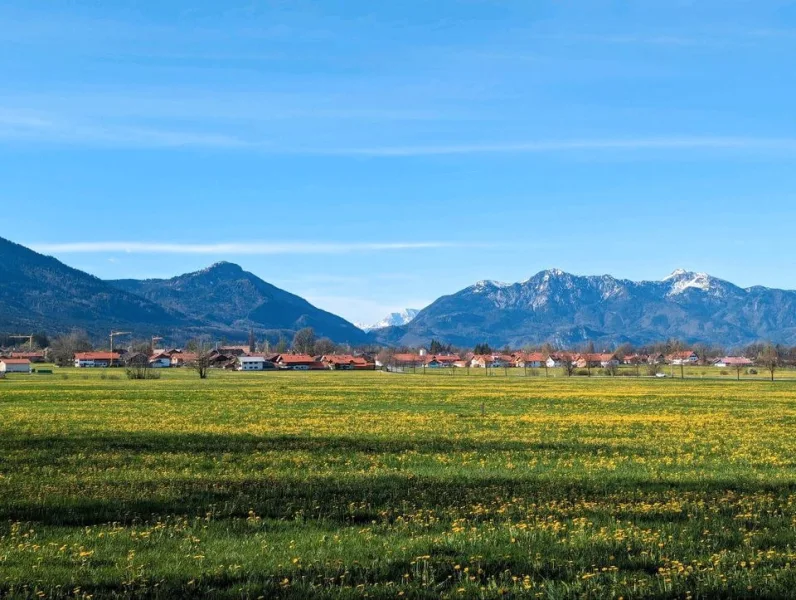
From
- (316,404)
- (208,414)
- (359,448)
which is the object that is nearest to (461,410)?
(316,404)

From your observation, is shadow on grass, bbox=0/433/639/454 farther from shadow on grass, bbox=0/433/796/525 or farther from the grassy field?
→ shadow on grass, bbox=0/433/796/525

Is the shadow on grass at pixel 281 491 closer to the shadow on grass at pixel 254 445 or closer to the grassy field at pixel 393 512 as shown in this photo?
the grassy field at pixel 393 512

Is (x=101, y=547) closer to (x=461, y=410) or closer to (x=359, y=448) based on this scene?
(x=359, y=448)

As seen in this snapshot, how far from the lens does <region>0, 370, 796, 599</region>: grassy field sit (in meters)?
11.4

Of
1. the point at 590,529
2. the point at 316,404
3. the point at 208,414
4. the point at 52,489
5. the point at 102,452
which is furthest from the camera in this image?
the point at 316,404

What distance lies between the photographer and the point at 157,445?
29750 millimetres

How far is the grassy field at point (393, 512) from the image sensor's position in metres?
11.4

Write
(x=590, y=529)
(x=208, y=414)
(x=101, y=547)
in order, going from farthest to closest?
(x=208, y=414) < (x=590, y=529) < (x=101, y=547)

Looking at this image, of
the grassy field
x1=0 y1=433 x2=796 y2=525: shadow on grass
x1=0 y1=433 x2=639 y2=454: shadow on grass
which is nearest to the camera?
the grassy field

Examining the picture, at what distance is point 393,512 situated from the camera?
16.8 m

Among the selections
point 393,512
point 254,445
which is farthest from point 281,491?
point 254,445

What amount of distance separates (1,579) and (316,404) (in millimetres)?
45962

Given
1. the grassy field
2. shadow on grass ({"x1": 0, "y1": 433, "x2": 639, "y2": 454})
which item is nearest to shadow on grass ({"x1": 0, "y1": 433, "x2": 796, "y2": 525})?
the grassy field

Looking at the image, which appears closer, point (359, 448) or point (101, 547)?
point (101, 547)
